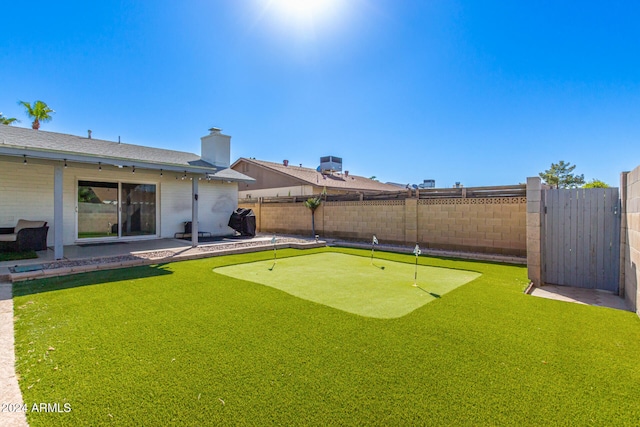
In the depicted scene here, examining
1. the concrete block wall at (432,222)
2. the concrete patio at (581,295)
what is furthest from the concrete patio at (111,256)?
the concrete patio at (581,295)

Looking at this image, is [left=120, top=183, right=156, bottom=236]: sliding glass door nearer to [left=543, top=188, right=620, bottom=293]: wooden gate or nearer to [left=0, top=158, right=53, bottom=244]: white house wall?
[left=0, top=158, right=53, bottom=244]: white house wall

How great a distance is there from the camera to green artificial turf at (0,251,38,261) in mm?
6936

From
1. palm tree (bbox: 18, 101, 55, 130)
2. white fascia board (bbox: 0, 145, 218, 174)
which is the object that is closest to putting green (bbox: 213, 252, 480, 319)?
white fascia board (bbox: 0, 145, 218, 174)

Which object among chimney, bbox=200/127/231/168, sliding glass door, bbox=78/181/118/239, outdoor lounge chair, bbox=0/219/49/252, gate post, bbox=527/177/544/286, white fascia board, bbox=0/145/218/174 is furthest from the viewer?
chimney, bbox=200/127/231/168

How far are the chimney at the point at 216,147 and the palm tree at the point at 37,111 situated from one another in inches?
538

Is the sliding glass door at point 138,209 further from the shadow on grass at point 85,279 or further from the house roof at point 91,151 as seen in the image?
the shadow on grass at point 85,279

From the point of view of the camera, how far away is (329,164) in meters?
25.8

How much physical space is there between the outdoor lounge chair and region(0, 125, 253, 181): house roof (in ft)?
7.11

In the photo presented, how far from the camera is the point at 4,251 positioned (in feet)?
25.4

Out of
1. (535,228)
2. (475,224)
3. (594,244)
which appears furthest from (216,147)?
(594,244)

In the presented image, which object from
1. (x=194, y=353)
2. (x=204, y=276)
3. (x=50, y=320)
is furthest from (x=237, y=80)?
(x=194, y=353)

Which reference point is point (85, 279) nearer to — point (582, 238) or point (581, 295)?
point (581, 295)

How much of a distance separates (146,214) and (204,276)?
259 inches

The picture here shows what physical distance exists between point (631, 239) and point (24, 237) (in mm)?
12687
